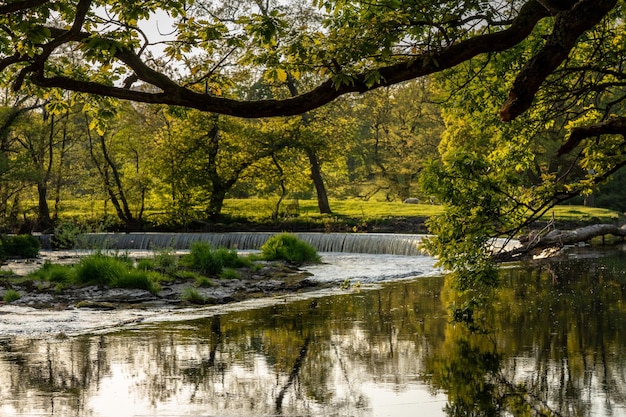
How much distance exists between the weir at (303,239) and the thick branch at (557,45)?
21214 mm

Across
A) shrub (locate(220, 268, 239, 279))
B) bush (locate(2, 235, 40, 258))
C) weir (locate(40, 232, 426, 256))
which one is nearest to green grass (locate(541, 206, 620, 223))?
weir (locate(40, 232, 426, 256))

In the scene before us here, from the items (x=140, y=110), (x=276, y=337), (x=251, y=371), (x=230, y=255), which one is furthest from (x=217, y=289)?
(x=140, y=110)

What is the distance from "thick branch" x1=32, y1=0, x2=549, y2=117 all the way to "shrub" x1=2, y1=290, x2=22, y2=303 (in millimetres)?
9874

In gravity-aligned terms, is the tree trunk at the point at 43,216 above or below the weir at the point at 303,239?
above

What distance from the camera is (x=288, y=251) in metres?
24.1

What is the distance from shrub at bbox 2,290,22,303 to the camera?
15.6 metres

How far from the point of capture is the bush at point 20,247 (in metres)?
28.1

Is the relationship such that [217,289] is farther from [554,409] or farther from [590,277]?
[554,409]

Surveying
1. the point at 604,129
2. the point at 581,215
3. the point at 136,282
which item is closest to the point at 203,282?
the point at 136,282

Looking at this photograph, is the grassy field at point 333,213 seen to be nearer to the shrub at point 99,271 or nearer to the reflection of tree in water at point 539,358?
the shrub at point 99,271

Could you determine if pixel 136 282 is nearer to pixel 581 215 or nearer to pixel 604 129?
pixel 604 129

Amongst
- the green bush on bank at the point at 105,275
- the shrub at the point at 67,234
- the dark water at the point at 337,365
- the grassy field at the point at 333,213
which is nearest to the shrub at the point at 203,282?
the green bush on bank at the point at 105,275

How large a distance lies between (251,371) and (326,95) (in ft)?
13.6

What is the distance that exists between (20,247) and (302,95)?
24.4 meters
